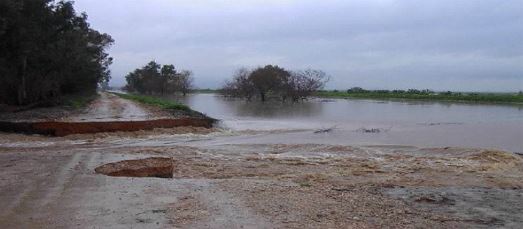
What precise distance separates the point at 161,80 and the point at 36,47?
3885 inches

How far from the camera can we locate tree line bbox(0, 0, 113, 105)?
991 inches

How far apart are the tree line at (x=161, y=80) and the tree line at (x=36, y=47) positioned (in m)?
82.7

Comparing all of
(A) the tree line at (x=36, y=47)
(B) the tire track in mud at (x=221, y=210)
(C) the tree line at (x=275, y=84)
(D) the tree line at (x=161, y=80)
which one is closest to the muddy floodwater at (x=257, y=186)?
(B) the tire track in mud at (x=221, y=210)

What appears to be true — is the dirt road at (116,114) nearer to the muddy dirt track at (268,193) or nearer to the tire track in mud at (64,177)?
the muddy dirt track at (268,193)

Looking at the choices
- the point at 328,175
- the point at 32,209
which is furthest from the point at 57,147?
the point at 32,209

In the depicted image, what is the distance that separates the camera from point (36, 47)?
92.3ft

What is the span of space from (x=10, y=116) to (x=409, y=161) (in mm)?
19070

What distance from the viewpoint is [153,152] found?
16.5 metres

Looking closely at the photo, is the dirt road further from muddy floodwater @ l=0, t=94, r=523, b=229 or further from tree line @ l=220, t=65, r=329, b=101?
tree line @ l=220, t=65, r=329, b=101

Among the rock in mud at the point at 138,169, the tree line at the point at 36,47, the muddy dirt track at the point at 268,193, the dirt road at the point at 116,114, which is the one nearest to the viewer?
the muddy dirt track at the point at 268,193

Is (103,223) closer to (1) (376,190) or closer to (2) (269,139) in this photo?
(1) (376,190)

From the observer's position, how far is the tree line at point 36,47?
25.2 meters

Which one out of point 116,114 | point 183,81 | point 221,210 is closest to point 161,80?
point 183,81

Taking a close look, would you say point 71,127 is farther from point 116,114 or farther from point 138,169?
point 138,169
